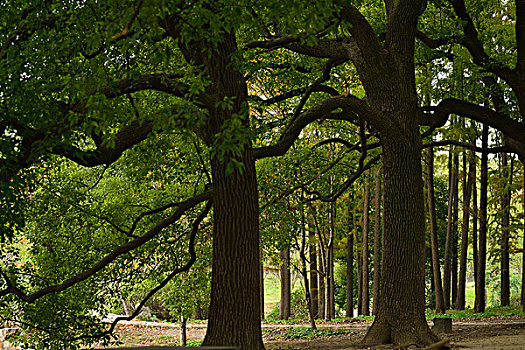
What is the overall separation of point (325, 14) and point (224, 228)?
385cm

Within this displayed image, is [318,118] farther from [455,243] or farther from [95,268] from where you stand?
[455,243]

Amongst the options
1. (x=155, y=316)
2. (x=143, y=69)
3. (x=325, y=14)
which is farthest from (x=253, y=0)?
(x=155, y=316)

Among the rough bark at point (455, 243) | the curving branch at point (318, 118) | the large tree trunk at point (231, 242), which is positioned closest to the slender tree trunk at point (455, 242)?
the rough bark at point (455, 243)

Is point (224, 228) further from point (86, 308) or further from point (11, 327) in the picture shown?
point (11, 327)

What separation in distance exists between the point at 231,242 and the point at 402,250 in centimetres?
399

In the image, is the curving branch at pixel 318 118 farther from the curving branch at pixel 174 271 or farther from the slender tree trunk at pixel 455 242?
the slender tree trunk at pixel 455 242

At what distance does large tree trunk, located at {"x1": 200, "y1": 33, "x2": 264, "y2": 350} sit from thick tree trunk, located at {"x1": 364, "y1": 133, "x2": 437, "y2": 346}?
3.18 meters

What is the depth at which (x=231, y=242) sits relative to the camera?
29.6 ft

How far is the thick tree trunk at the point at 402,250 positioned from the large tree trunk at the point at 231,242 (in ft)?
10.4

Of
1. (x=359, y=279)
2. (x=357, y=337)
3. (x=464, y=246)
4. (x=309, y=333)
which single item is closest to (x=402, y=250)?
(x=357, y=337)

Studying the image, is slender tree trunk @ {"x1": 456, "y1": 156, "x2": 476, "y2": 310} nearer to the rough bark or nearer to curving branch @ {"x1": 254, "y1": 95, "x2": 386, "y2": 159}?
the rough bark

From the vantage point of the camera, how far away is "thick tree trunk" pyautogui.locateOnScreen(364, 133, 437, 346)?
437 inches

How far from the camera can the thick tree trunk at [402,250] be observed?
11094 mm

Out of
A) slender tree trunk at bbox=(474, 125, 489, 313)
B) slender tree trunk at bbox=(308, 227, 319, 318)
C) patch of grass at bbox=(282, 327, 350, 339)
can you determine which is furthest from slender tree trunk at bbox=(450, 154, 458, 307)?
patch of grass at bbox=(282, 327, 350, 339)
